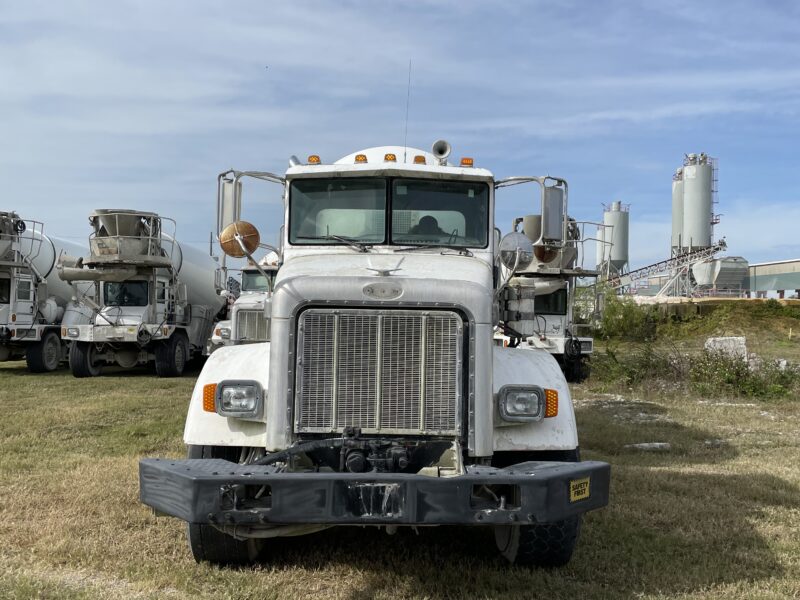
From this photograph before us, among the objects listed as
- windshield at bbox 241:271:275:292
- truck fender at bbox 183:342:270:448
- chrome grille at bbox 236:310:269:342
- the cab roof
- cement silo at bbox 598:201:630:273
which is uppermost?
cement silo at bbox 598:201:630:273

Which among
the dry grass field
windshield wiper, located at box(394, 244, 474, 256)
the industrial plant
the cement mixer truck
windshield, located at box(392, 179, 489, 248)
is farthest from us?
the industrial plant

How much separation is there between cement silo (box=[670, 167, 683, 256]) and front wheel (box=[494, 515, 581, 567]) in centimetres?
6631

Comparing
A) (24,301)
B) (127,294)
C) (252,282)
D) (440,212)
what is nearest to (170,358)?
(127,294)

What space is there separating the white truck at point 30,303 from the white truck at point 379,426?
15162 millimetres

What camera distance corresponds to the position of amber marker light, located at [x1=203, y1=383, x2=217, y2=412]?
15.0 feet

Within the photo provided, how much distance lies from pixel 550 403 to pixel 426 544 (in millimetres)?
1259

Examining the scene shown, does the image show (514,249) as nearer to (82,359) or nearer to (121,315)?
(121,315)

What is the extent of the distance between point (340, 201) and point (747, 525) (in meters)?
3.61

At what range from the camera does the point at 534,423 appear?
14.9ft

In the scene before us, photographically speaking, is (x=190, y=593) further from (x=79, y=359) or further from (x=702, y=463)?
(x=79, y=359)

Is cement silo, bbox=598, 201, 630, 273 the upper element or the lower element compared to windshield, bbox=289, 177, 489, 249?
upper

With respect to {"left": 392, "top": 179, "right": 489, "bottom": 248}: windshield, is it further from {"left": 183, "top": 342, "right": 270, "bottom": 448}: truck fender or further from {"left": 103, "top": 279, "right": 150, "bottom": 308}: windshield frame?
{"left": 103, "top": 279, "right": 150, "bottom": 308}: windshield frame

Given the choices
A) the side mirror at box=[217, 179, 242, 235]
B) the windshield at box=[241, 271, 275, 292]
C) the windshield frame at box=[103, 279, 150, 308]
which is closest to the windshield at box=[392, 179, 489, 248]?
the side mirror at box=[217, 179, 242, 235]

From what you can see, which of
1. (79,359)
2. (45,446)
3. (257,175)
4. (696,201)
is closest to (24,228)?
(79,359)
